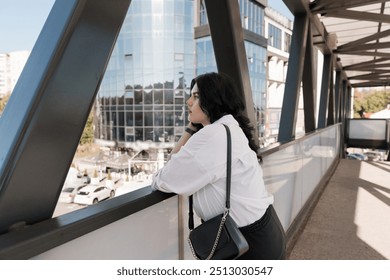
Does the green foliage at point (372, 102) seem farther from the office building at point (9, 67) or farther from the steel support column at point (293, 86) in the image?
the office building at point (9, 67)

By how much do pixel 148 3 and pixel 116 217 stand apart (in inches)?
978

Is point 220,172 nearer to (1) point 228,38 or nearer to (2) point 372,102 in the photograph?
(1) point 228,38

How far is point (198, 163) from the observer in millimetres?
1157

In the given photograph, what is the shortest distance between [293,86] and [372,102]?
3920 cm

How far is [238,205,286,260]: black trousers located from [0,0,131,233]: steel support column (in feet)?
2.57

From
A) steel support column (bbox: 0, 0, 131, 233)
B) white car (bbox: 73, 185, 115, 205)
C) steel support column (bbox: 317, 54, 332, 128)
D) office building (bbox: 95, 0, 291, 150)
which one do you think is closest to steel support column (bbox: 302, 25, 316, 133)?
steel support column (bbox: 317, 54, 332, 128)

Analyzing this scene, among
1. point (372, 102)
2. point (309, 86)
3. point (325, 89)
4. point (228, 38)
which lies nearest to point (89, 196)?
point (228, 38)

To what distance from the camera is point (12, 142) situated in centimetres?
91

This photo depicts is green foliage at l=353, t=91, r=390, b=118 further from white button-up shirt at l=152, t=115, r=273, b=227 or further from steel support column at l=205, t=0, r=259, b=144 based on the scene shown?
white button-up shirt at l=152, t=115, r=273, b=227

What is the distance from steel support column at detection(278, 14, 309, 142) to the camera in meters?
4.43

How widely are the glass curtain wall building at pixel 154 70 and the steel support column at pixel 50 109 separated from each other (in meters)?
20.1

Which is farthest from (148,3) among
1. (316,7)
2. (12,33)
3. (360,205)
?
(12,33)
